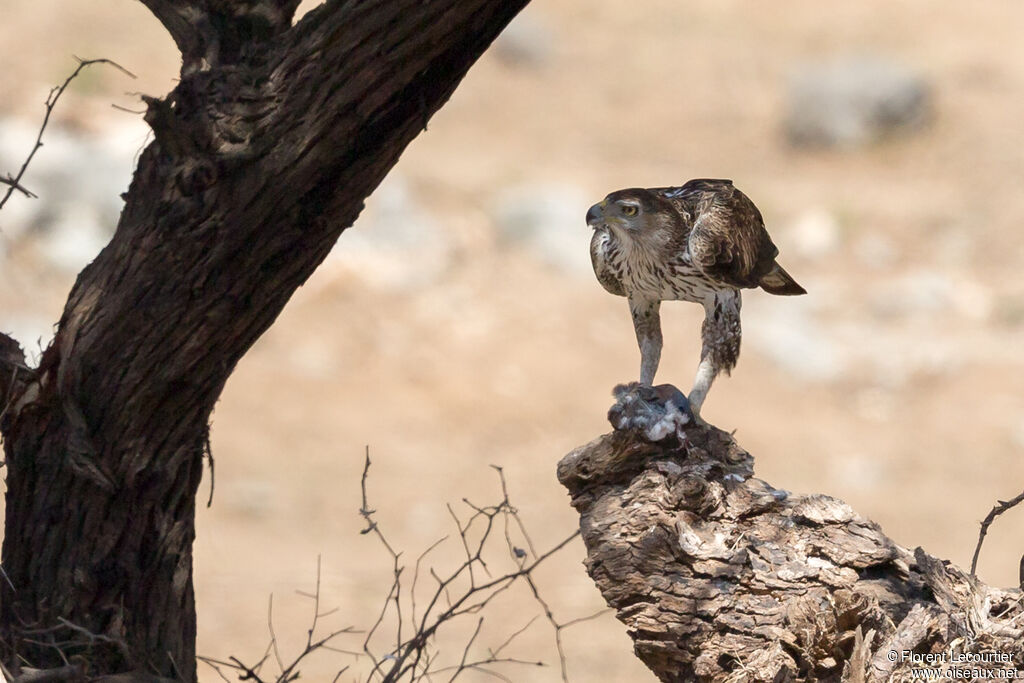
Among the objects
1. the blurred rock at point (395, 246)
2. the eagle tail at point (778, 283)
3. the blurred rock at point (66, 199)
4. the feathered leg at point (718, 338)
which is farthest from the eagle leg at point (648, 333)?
the blurred rock at point (66, 199)

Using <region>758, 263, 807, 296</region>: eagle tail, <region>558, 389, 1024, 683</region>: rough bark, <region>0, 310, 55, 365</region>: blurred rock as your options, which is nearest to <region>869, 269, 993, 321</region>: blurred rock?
<region>0, 310, 55, 365</region>: blurred rock

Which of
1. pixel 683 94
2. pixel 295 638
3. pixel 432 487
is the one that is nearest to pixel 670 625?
pixel 295 638

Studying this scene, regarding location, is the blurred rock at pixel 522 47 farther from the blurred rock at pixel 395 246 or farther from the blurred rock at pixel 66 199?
the blurred rock at pixel 66 199

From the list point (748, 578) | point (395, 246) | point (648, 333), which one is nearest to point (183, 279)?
point (648, 333)

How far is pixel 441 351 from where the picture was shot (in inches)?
430

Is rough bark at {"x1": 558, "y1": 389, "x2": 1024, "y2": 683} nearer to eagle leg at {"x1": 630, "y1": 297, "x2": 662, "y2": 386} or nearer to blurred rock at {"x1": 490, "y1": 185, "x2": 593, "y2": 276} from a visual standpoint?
eagle leg at {"x1": 630, "y1": 297, "x2": 662, "y2": 386}

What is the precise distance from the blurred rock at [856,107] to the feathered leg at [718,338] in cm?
1214

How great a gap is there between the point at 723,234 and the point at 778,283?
49cm

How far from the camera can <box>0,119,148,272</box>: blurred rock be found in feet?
37.5

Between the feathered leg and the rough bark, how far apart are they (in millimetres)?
199

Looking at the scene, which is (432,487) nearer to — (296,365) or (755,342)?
(296,365)

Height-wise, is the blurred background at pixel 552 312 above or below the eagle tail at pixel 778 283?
above

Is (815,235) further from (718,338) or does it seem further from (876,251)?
(718,338)

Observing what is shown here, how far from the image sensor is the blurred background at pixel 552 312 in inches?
360
